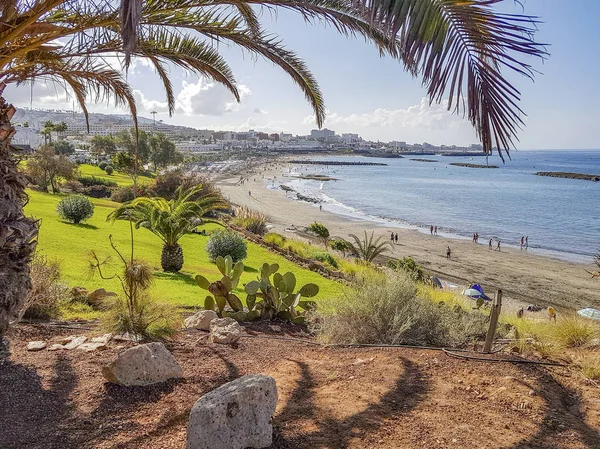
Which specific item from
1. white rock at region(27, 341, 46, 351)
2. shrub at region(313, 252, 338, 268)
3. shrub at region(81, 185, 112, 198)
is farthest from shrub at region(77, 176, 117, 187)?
white rock at region(27, 341, 46, 351)

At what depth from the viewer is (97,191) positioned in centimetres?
3694

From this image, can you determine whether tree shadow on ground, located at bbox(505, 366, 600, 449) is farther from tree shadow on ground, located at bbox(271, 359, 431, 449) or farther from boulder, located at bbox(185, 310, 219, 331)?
boulder, located at bbox(185, 310, 219, 331)

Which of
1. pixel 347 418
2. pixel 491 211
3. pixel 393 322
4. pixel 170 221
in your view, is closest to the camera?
pixel 347 418

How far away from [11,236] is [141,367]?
1.70m

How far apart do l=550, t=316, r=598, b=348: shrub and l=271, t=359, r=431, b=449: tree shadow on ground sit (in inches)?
99.3

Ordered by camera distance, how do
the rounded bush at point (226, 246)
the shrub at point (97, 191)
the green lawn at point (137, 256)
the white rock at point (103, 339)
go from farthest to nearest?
the shrub at point (97, 191), the rounded bush at point (226, 246), the green lawn at point (137, 256), the white rock at point (103, 339)

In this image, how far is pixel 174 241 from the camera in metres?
12.9

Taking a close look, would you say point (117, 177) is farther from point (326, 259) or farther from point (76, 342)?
point (76, 342)

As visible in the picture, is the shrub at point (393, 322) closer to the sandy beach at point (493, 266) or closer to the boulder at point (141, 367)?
the boulder at point (141, 367)

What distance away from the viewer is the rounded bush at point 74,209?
18.7 metres

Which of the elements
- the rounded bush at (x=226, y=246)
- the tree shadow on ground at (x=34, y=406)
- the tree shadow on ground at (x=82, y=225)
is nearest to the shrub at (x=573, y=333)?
the tree shadow on ground at (x=34, y=406)

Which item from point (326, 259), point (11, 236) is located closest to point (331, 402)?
point (11, 236)

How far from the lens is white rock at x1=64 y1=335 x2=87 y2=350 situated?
4.90 m

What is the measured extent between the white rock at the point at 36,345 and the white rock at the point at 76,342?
23cm
